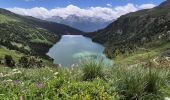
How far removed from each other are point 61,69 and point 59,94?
10.6 ft

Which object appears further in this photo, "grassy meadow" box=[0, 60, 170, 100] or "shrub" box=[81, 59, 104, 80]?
"shrub" box=[81, 59, 104, 80]

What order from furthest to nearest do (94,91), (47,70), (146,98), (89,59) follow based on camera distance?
(47,70), (89,59), (146,98), (94,91)

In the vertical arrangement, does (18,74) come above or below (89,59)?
below

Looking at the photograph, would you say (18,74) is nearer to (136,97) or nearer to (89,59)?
(89,59)

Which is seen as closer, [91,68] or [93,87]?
[93,87]

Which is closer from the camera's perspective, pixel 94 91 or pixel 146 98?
pixel 94 91

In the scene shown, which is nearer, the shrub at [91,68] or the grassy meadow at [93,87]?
the grassy meadow at [93,87]

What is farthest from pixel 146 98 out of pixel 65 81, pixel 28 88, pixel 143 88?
pixel 28 88

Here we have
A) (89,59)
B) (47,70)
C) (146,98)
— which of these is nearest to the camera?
(146,98)

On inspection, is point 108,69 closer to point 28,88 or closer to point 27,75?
point 27,75

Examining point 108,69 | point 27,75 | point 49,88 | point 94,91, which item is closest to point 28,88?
point 49,88

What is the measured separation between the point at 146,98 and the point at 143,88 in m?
0.36

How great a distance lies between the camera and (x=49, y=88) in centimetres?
986

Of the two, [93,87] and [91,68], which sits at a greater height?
[91,68]
